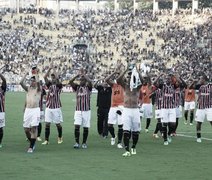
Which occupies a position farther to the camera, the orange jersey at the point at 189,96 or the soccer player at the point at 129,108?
the orange jersey at the point at 189,96

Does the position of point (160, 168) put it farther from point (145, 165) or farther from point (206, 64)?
point (206, 64)

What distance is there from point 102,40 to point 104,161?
2625 inches

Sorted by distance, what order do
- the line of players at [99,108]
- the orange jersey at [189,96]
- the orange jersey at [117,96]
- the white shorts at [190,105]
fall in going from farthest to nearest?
the orange jersey at [189,96], the white shorts at [190,105], the orange jersey at [117,96], the line of players at [99,108]

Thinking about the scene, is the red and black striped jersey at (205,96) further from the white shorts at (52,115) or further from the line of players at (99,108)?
the white shorts at (52,115)

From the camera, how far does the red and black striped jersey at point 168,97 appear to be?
23.7 meters

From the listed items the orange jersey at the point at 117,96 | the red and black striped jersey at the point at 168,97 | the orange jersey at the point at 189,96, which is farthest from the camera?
the orange jersey at the point at 189,96

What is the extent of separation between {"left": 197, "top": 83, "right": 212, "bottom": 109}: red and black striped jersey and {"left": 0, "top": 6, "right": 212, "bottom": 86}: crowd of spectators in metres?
48.9

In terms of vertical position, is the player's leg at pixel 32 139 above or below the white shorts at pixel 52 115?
below

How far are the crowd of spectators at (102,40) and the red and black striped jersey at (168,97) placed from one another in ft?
160

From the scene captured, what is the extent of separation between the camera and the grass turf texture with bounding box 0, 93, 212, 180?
1562 cm

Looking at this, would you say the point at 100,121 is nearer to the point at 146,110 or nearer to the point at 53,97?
the point at 146,110

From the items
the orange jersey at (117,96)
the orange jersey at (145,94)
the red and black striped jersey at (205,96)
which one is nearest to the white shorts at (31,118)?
the orange jersey at (117,96)

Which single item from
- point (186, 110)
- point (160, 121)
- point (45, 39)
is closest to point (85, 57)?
point (45, 39)

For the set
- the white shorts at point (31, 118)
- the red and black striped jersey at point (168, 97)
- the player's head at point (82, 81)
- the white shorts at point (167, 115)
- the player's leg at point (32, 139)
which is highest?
the player's head at point (82, 81)
